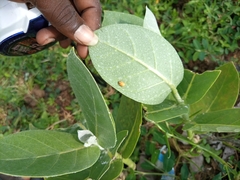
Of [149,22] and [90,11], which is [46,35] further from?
[149,22]

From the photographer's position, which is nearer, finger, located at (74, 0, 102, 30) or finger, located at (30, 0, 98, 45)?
finger, located at (30, 0, 98, 45)

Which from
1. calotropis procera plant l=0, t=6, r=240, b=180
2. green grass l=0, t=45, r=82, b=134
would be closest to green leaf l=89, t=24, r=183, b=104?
calotropis procera plant l=0, t=6, r=240, b=180

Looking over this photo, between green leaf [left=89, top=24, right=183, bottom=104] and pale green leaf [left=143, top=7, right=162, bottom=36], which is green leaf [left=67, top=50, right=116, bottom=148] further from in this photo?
pale green leaf [left=143, top=7, right=162, bottom=36]

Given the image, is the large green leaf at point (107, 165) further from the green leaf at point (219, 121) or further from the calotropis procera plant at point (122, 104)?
the green leaf at point (219, 121)

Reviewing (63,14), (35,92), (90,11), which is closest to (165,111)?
→ (63,14)

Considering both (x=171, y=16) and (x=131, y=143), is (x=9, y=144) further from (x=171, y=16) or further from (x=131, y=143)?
(x=171, y=16)

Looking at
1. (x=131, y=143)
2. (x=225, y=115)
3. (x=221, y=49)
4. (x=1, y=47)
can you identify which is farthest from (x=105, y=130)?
(x=221, y=49)

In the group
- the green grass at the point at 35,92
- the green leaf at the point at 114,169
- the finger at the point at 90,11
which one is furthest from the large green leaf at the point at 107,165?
the green grass at the point at 35,92
